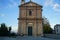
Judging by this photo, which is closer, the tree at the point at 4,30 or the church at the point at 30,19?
the tree at the point at 4,30

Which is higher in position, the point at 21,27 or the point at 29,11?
the point at 29,11

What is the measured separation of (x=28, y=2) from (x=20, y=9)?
2.45 meters

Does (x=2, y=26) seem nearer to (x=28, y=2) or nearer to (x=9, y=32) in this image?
(x=9, y=32)

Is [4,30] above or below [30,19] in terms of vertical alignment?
below

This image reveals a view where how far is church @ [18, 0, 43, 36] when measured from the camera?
32938mm

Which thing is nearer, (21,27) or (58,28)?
(21,27)

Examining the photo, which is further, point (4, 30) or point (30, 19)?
point (30, 19)

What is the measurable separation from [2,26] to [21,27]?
14.6ft

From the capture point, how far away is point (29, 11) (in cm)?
3391

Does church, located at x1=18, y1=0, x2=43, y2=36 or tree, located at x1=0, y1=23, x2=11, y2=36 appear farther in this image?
church, located at x1=18, y1=0, x2=43, y2=36

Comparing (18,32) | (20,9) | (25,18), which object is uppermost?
(20,9)

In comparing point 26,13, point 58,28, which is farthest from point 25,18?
point 58,28

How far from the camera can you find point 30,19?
3341 centimetres

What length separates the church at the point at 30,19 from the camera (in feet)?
108
